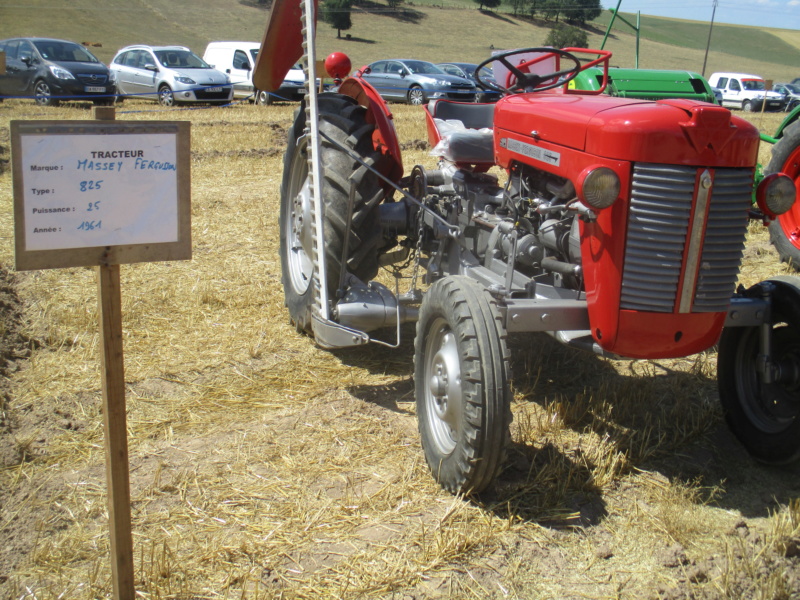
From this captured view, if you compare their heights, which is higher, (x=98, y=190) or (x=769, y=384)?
(x=98, y=190)

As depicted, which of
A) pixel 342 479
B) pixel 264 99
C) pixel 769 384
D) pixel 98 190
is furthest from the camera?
pixel 264 99

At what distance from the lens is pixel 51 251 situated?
2.08 meters

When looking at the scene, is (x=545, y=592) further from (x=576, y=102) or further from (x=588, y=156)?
(x=576, y=102)

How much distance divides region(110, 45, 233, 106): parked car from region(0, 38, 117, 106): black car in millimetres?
1024

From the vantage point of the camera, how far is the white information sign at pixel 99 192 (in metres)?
2.02

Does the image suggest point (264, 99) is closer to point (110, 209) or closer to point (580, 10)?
point (110, 209)

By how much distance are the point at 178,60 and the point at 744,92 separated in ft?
60.1

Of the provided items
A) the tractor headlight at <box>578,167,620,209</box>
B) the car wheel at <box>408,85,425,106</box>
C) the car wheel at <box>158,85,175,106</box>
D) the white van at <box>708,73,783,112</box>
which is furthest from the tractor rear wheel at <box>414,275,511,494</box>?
the white van at <box>708,73,783,112</box>

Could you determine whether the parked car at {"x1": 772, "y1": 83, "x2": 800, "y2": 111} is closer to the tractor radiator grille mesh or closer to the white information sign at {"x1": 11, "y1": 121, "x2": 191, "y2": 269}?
the tractor radiator grille mesh

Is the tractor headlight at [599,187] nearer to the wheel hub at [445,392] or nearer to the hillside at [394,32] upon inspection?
the wheel hub at [445,392]

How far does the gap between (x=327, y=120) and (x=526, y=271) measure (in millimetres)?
1378

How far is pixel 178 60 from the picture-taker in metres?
16.7

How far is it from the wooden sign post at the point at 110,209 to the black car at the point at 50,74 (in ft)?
44.4

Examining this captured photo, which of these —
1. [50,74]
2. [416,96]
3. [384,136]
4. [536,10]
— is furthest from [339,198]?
[536,10]
